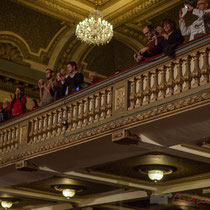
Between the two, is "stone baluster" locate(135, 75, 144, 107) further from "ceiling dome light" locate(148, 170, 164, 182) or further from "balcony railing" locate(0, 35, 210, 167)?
"ceiling dome light" locate(148, 170, 164, 182)

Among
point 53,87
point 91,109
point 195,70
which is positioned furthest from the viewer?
point 53,87

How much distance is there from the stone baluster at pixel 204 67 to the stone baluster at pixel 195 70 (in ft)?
0.20

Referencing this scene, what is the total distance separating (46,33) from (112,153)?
7.73m

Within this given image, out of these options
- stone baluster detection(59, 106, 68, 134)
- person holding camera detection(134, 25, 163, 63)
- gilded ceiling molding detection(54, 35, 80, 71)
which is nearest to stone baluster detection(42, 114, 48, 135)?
stone baluster detection(59, 106, 68, 134)

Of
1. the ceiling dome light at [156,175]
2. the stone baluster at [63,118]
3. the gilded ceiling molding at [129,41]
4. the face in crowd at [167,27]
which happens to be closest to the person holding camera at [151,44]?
the face in crowd at [167,27]

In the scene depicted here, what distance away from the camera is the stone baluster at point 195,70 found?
22.6 feet

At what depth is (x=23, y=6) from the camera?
1477cm

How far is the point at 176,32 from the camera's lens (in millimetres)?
7625

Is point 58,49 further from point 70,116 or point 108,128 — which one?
point 108,128

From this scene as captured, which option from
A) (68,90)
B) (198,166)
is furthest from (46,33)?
(198,166)

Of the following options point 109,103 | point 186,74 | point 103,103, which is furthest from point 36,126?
point 186,74

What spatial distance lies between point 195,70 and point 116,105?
1.82 metres

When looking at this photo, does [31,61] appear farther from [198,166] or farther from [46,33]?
[198,166]

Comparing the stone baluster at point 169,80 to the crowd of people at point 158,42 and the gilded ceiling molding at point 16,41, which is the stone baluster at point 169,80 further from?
the gilded ceiling molding at point 16,41
